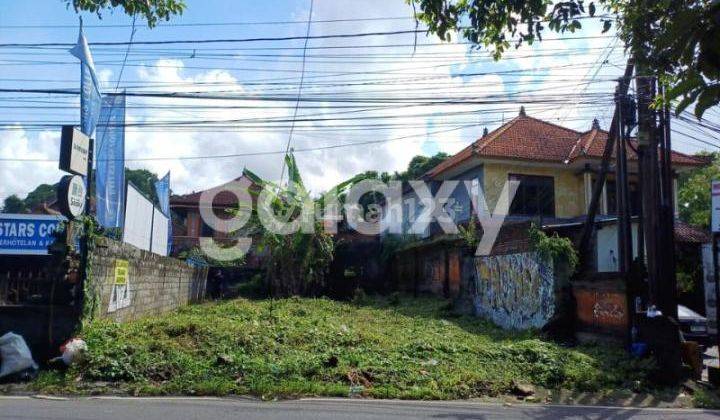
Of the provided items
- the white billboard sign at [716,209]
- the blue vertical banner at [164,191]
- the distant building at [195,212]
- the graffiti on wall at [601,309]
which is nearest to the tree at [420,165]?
the distant building at [195,212]

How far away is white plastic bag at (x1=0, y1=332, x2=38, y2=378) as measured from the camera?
366 inches

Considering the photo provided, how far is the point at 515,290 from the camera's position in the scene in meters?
16.5

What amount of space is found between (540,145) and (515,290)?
11.8m

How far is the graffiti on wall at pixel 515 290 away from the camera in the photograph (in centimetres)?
1494

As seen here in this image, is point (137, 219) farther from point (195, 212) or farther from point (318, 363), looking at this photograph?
point (195, 212)

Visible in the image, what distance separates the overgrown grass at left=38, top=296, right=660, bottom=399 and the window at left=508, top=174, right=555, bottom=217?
42.2 feet

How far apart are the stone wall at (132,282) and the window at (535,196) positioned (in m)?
13.7

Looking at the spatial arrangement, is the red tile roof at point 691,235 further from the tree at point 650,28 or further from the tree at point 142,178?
the tree at point 142,178

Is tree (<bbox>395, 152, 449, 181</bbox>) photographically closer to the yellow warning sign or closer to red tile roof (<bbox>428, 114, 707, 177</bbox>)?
red tile roof (<bbox>428, 114, 707, 177</bbox>)

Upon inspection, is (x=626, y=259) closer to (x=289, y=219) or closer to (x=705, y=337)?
(x=705, y=337)

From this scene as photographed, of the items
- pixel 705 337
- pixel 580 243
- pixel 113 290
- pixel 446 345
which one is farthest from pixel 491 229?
pixel 113 290

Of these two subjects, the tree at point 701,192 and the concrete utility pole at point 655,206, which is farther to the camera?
the tree at point 701,192

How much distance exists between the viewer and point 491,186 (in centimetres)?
2520

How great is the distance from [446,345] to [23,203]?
5146 cm
